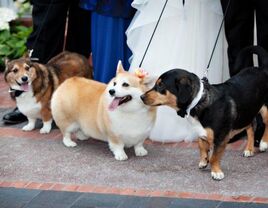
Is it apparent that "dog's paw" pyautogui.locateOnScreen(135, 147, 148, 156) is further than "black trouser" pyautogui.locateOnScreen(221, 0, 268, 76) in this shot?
Yes

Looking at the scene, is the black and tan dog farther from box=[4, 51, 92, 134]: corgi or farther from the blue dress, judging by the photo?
box=[4, 51, 92, 134]: corgi

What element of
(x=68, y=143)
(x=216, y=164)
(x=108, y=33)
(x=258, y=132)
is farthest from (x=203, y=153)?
(x=108, y=33)

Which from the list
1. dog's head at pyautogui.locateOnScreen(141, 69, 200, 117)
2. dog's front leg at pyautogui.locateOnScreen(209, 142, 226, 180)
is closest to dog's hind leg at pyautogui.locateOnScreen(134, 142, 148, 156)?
dog's front leg at pyautogui.locateOnScreen(209, 142, 226, 180)

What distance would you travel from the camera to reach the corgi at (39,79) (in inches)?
219

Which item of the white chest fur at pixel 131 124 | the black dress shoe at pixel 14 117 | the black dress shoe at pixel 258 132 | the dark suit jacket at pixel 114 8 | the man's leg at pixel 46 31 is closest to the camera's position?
the white chest fur at pixel 131 124

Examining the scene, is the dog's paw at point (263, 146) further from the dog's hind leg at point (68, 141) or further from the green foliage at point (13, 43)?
the green foliage at point (13, 43)

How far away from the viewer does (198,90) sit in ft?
14.6

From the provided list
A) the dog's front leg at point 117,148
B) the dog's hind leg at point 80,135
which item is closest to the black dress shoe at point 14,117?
the dog's hind leg at point 80,135

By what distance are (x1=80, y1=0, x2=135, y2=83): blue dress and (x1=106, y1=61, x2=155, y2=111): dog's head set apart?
1061 mm

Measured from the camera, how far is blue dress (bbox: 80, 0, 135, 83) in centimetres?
570

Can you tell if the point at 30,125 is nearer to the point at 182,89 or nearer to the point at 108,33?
the point at 108,33

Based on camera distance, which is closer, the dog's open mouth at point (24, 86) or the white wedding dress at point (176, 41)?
the white wedding dress at point (176, 41)

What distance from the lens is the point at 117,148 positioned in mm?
5086

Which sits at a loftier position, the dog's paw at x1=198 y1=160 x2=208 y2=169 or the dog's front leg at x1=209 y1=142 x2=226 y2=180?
the dog's front leg at x1=209 y1=142 x2=226 y2=180
